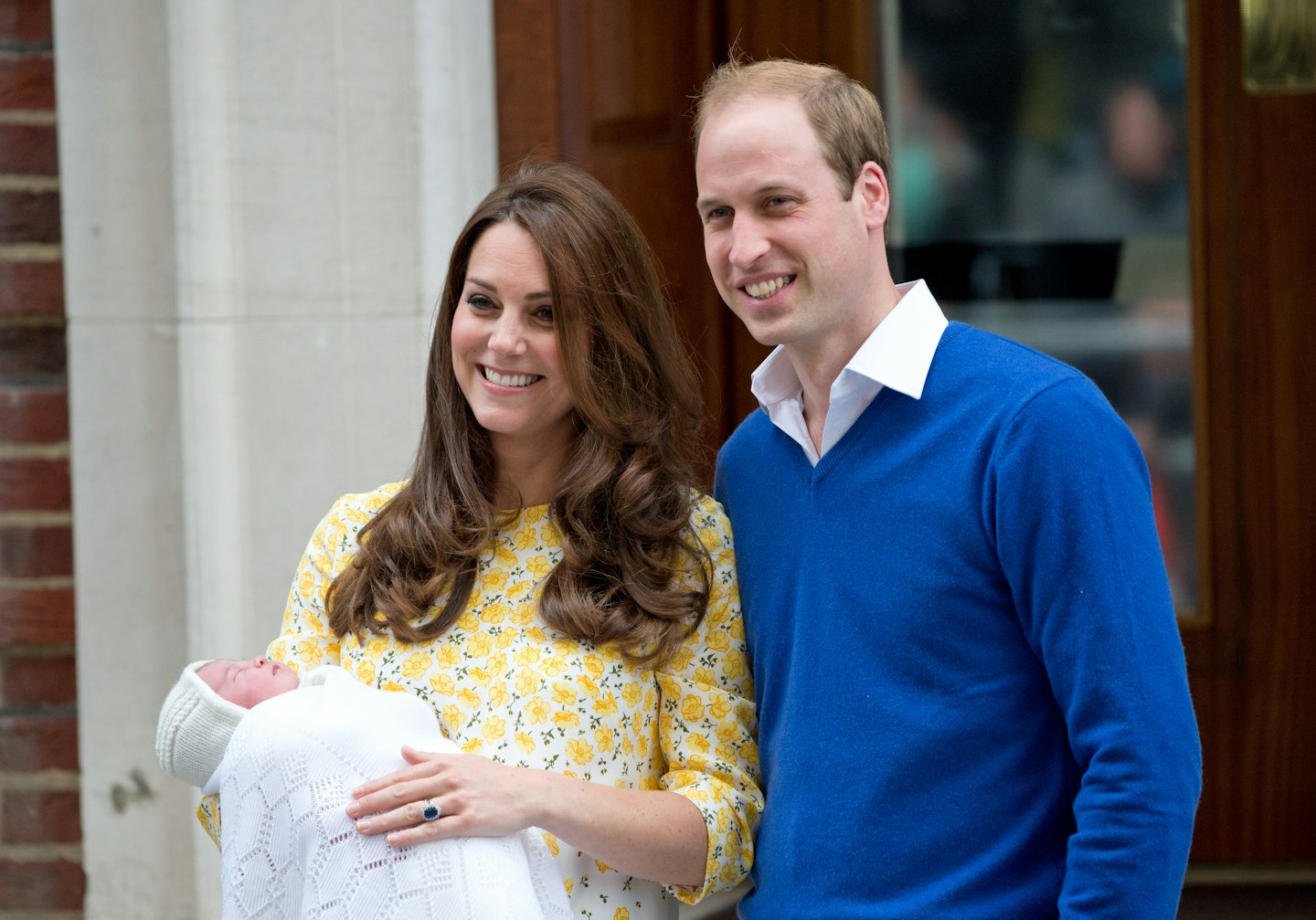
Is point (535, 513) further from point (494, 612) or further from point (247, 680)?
point (247, 680)

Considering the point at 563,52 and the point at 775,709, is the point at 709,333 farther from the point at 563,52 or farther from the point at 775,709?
the point at 775,709

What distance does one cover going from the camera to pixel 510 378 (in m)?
2.10

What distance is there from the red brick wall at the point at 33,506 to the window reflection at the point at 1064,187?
1795mm

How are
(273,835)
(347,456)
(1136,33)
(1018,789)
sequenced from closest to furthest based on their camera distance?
(1018,789)
(273,835)
(347,456)
(1136,33)

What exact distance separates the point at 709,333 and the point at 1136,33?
1115mm

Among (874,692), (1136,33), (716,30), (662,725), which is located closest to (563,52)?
(716,30)

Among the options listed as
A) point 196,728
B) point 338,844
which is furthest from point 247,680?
point 338,844

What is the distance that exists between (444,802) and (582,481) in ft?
1.78

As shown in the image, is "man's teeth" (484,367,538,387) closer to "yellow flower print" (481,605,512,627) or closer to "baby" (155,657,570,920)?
"yellow flower print" (481,605,512,627)

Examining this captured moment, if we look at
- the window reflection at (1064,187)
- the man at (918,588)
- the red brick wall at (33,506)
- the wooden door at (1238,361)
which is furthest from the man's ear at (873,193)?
the red brick wall at (33,506)

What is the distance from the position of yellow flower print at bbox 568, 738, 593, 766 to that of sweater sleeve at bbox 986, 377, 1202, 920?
25.8 inches

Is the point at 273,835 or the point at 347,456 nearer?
the point at 273,835

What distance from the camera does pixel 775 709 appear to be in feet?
6.31

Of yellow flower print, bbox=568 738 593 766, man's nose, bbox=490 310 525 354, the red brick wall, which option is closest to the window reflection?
man's nose, bbox=490 310 525 354
